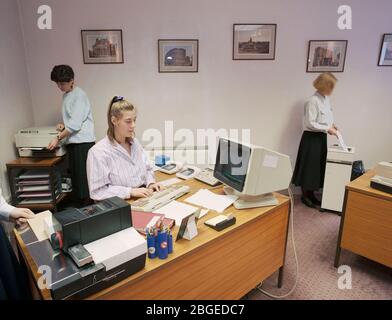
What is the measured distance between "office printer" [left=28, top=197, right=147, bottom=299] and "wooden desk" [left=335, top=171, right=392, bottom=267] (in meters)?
1.80

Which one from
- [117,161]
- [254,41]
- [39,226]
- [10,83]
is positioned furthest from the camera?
[254,41]

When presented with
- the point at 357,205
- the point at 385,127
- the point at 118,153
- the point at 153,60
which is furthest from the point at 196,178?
the point at 385,127

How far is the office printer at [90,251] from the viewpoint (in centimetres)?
101

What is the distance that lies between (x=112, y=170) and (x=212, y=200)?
68cm

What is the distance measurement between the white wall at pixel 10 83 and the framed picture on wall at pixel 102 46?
68 cm

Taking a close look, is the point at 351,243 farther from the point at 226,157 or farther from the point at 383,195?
the point at 226,157

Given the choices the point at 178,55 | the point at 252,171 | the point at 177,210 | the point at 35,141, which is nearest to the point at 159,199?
the point at 177,210

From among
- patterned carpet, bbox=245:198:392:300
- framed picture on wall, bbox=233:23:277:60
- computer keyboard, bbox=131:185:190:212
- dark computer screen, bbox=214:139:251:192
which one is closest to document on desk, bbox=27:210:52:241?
computer keyboard, bbox=131:185:190:212

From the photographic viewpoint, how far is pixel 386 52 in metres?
3.52

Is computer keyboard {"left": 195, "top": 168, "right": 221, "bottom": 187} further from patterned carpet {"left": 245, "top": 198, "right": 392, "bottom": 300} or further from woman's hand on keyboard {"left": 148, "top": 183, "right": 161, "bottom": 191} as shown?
patterned carpet {"left": 245, "top": 198, "right": 392, "bottom": 300}

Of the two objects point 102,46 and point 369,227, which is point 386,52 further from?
point 102,46

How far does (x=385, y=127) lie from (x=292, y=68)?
151 centimetres

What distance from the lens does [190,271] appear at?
1.43 m

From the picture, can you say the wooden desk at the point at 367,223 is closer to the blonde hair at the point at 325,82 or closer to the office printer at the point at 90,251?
the blonde hair at the point at 325,82
